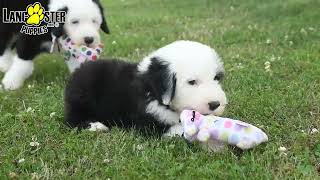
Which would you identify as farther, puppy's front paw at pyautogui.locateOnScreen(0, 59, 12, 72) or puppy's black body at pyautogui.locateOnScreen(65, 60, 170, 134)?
puppy's front paw at pyautogui.locateOnScreen(0, 59, 12, 72)

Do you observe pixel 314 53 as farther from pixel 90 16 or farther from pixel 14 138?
pixel 14 138

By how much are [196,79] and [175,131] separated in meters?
0.58

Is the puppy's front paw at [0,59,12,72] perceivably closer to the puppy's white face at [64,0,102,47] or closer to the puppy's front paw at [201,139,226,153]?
the puppy's white face at [64,0,102,47]

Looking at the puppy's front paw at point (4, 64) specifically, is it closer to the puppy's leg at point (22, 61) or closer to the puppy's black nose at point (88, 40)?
the puppy's leg at point (22, 61)

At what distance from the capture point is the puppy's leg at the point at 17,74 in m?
8.13

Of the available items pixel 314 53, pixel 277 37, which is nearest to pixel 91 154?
pixel 314 53

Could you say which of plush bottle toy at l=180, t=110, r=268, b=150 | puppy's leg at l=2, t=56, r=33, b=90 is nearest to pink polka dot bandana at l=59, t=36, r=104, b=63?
puppy's leg at l=2, t=56, r=33, b=90

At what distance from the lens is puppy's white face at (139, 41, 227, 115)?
496 centimetres

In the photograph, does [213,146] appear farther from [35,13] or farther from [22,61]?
[35,13]

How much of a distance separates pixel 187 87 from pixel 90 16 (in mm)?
3163

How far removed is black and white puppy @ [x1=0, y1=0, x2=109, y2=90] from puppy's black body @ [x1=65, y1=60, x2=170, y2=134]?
66.0 inches

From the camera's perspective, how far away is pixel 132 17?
14.1 m
